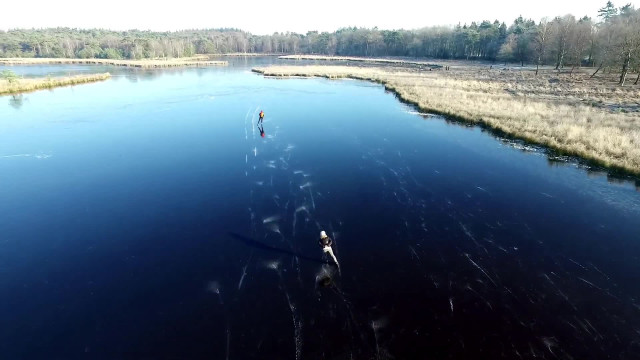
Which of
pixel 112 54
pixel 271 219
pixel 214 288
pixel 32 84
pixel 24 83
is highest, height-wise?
pixel 112 54

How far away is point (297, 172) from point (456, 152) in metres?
14.8

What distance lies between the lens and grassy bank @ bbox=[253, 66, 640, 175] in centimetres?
2817

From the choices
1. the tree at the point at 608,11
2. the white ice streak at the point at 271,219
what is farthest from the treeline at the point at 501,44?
the white ice streak at the point at 271,219

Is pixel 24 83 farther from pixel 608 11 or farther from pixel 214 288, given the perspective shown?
pixel 608 11

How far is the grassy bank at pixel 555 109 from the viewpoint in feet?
92.4

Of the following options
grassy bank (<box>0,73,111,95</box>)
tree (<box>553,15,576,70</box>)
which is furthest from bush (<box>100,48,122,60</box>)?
tree (<box>553,15,576,70</box>)

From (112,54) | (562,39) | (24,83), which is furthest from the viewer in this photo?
(112,54)

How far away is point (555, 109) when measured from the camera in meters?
41.8

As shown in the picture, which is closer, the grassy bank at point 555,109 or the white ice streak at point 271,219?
the white ice streak at point 271,219

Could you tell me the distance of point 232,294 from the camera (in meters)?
13.2

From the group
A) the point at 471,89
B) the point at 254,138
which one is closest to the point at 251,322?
the point at 254,138

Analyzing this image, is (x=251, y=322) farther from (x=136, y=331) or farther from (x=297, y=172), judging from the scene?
(x=297, y=172)

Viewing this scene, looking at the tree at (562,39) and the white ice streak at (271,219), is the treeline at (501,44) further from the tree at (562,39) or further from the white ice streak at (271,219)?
the white ice streak at (271,219)

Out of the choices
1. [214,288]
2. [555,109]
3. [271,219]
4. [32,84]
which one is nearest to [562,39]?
[555,109]
